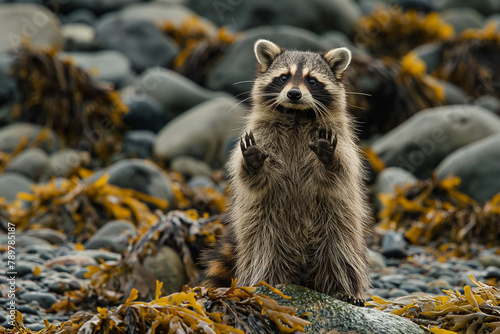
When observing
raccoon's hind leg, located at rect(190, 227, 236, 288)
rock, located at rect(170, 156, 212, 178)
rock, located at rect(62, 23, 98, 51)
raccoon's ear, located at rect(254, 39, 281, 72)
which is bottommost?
rock, located at rect(170, 156, 212, 178)

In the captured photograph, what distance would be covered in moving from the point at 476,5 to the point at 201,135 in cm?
1543

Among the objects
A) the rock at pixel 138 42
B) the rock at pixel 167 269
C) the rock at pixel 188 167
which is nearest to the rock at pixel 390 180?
the rock at pixel 188 167

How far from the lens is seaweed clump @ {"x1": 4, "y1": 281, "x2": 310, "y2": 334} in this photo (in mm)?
4047

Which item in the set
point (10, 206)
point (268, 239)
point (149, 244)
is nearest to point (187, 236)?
point (149, 244)

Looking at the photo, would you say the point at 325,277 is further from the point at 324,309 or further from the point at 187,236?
the point at 187,236

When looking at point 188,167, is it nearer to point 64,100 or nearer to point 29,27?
point 64,100

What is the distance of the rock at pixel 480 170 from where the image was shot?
10.0m

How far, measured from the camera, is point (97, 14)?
22.6 meters

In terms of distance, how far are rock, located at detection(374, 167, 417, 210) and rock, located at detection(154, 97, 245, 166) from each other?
318cm

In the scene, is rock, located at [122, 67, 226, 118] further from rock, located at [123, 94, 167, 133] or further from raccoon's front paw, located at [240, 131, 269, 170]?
raccoon's front paw, located at [240, 131, 269, 170]

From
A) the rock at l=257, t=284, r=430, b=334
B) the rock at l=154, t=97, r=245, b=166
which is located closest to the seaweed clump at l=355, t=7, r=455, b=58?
the rock at l=154, t=97, r=245, b=166

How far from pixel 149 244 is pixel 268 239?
1796 mm

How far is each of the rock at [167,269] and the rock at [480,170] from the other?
18.8 ft

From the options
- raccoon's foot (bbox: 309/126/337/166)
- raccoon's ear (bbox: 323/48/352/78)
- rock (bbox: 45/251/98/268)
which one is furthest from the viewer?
rock (bbox: 45/251/98/268)
